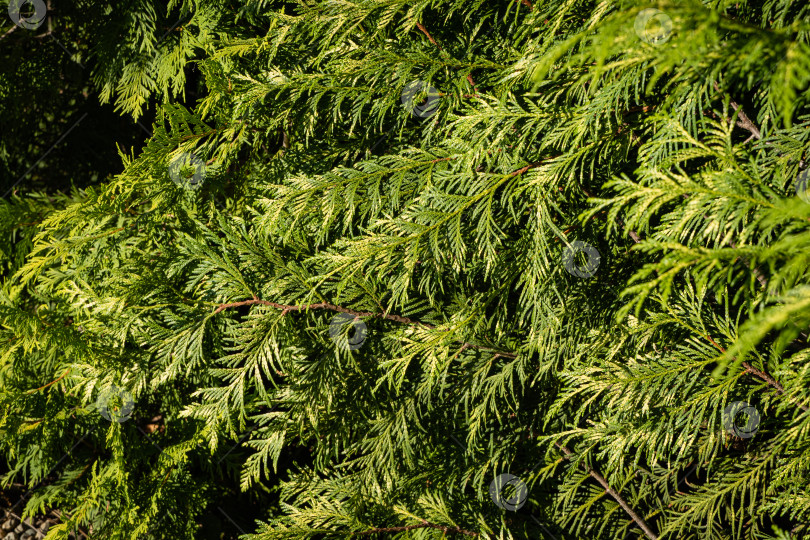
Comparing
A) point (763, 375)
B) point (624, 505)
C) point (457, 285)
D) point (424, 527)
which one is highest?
point (457, 285)

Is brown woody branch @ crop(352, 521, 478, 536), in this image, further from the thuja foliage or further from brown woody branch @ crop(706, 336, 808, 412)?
brown woody branch @ crop(706, 336, 808, 412)

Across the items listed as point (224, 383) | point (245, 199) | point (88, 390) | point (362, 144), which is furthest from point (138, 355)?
point (362, 144)

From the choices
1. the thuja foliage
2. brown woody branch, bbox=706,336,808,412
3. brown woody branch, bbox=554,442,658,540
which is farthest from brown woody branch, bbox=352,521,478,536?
brown woody branch, bbox=706,336,808,412

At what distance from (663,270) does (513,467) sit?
64.8 inches

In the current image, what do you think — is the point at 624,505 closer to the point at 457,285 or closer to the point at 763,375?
the point at 763,375

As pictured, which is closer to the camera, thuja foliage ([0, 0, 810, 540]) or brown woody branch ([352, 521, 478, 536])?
thuja foliage ([0, 0, 810, 540])

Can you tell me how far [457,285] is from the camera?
2293 millimetres

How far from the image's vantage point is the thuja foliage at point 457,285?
1.66 m

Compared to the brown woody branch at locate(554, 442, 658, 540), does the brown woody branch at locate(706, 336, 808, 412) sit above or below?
above

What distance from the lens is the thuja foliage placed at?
1.66 m

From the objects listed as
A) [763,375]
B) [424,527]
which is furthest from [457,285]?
[763,375]

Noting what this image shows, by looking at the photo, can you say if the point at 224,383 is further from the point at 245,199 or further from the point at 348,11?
the point at 348,11

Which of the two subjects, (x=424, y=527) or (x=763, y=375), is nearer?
(x=763, y=375)

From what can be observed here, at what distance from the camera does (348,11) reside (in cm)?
207
